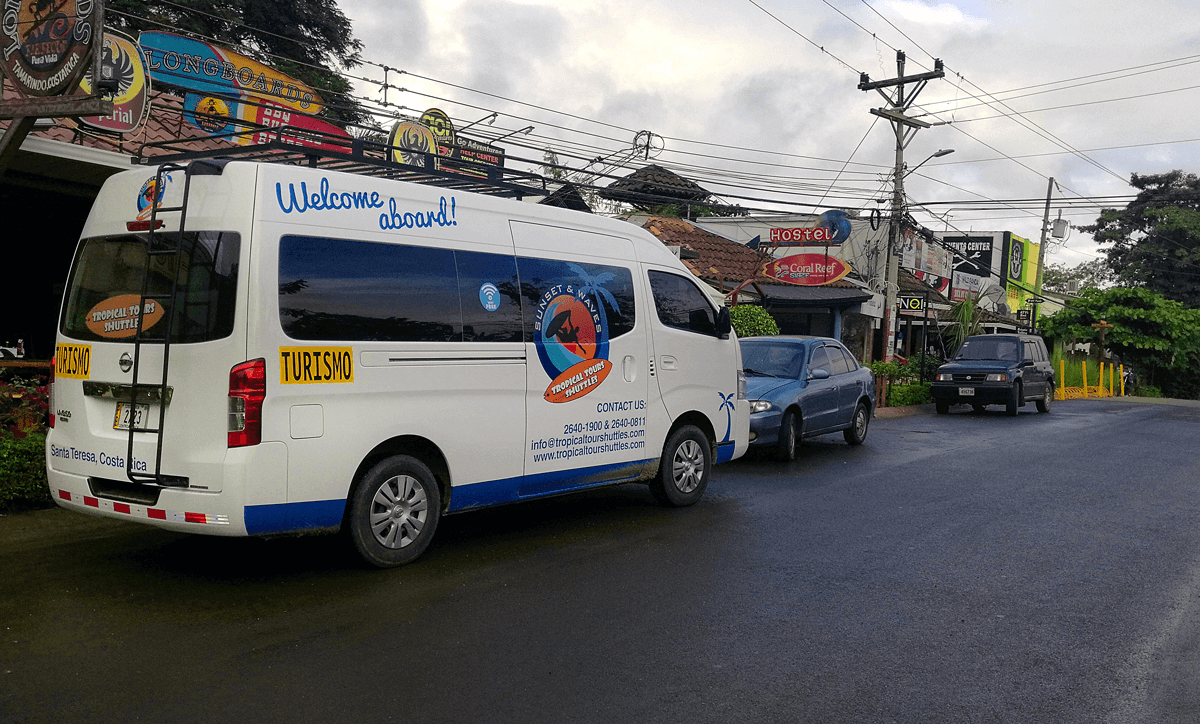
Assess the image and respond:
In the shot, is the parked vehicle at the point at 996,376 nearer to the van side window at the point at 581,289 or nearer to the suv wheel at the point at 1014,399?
the suv wheel at the point at 1014,399

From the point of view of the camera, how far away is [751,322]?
19.3 metres

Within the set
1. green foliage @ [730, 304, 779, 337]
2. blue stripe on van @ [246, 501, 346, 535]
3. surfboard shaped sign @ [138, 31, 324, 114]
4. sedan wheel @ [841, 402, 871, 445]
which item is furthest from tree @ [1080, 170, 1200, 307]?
blue stripe on van @ [246, 501, 346, 535]

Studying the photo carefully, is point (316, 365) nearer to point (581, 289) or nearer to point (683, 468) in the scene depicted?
point (581, 289)

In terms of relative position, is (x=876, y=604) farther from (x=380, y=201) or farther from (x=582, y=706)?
(x=380, y=201)

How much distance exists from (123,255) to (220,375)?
121 centimetres

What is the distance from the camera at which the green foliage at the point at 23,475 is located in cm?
745

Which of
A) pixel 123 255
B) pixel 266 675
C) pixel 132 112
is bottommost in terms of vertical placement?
pixel 266 675

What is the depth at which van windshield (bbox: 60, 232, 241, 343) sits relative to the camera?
17.8ft

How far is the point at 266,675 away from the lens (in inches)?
171

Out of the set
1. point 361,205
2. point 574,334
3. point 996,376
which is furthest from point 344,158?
point 996,376

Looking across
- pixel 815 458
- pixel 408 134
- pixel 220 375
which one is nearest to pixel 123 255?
pixel 220 375

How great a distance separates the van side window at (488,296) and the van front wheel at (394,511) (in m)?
1.03

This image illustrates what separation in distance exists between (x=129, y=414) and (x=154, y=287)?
0.78 metres

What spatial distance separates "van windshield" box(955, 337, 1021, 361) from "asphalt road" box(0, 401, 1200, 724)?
13295 mm
